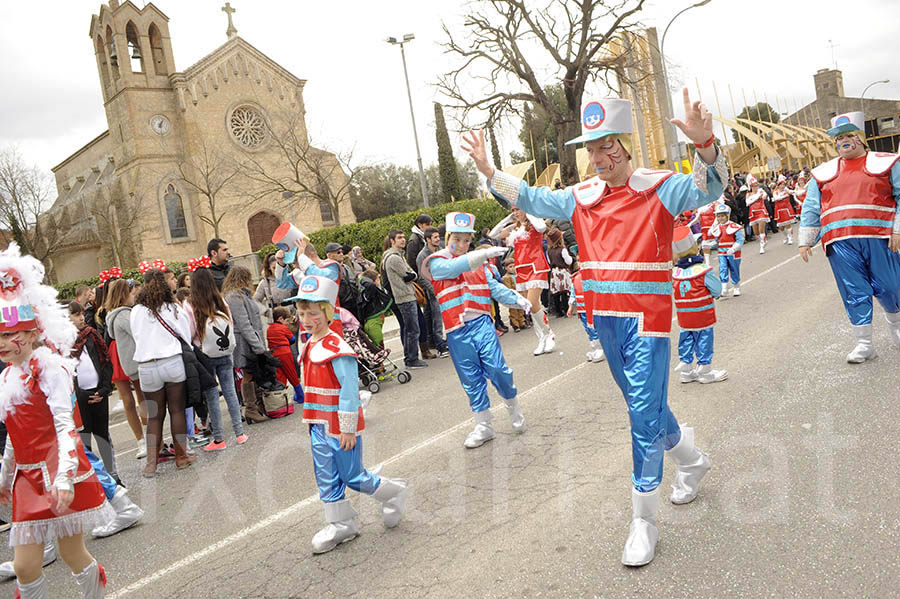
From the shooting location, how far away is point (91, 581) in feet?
12.5

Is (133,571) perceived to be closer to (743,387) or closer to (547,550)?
(547,550)

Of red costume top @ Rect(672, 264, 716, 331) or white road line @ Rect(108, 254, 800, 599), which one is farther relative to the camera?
red costume top @ Rect(672, 264, 716, 331)

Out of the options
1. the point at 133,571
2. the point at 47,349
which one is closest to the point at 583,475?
the point at 133,571

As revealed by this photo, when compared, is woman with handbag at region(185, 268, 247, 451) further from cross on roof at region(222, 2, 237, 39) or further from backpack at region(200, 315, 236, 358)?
cross on roof at region(222, 2, 237, 39)

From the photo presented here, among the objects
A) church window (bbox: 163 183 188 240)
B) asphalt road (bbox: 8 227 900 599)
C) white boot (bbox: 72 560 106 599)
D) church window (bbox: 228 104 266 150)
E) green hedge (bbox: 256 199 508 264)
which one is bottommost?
asphalt road (bbox: 8 227 900 599)

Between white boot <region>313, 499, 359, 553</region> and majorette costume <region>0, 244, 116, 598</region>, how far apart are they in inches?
48.7

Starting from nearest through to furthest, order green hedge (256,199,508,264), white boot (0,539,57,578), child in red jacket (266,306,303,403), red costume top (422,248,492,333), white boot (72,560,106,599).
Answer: white boot (72,560,106,599) < white boot (0,539,57,578) < red costume top (422,248,492,333) < child in red jacket (266,306,303,403) < green hedge (256,199,508,264)

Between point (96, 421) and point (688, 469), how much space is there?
518 centimetres

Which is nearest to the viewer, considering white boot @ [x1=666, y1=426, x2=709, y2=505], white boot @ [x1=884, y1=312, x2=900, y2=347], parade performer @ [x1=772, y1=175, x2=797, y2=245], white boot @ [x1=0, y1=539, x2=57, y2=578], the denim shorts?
white boot @ [x1=666, y1=426, x2=709, y2=505]

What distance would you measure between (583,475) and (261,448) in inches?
156

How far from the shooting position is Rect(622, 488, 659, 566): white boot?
3.56 metres

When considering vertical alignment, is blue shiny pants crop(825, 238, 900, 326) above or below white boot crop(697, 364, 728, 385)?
above

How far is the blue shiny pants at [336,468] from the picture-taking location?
14.4 feet

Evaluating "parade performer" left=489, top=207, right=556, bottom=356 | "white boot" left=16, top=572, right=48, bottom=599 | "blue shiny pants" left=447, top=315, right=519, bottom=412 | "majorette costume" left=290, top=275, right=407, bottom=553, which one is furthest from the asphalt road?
"parade performer" left=489, top=207, right=556, bottom=356
